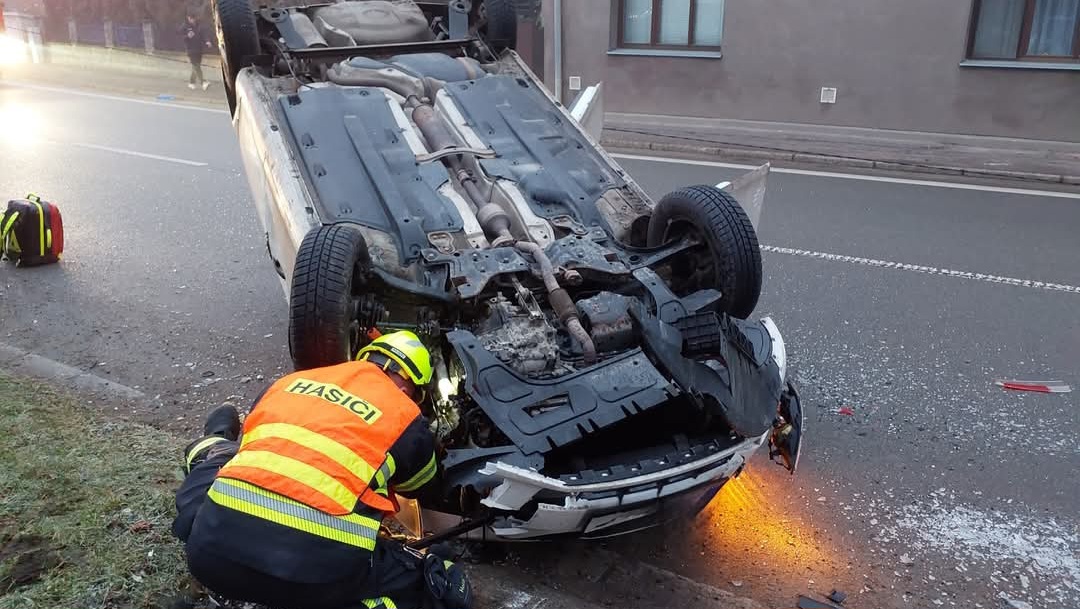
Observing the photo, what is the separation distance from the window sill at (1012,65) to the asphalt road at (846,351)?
8.55 ft

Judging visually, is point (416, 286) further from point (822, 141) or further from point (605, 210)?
point (822, 141)

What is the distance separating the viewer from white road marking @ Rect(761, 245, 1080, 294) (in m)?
5.82

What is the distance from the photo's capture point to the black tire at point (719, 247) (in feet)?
12.7

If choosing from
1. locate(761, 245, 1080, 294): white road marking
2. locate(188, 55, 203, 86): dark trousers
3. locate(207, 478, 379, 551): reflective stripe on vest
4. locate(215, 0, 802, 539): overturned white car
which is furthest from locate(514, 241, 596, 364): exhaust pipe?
locate(188, 55, 203, 86): dark trousers

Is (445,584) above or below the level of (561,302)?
below

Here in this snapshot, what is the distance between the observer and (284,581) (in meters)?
2.28

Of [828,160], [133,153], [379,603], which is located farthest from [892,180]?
[133,153]

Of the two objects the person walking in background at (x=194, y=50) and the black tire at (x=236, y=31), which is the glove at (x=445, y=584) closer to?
the black tire at (x=236, y=31)

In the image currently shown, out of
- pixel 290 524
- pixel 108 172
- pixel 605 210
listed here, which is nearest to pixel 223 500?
pixel 290 524

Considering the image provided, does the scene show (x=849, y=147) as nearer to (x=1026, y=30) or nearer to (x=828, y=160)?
(x=828, y=160)

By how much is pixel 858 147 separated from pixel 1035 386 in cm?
647

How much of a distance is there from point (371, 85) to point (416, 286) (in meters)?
2.02

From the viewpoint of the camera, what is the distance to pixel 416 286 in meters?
3.70

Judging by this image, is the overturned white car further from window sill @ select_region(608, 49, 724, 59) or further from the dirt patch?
window sill @ select_region(608, 49, 724, 59)
